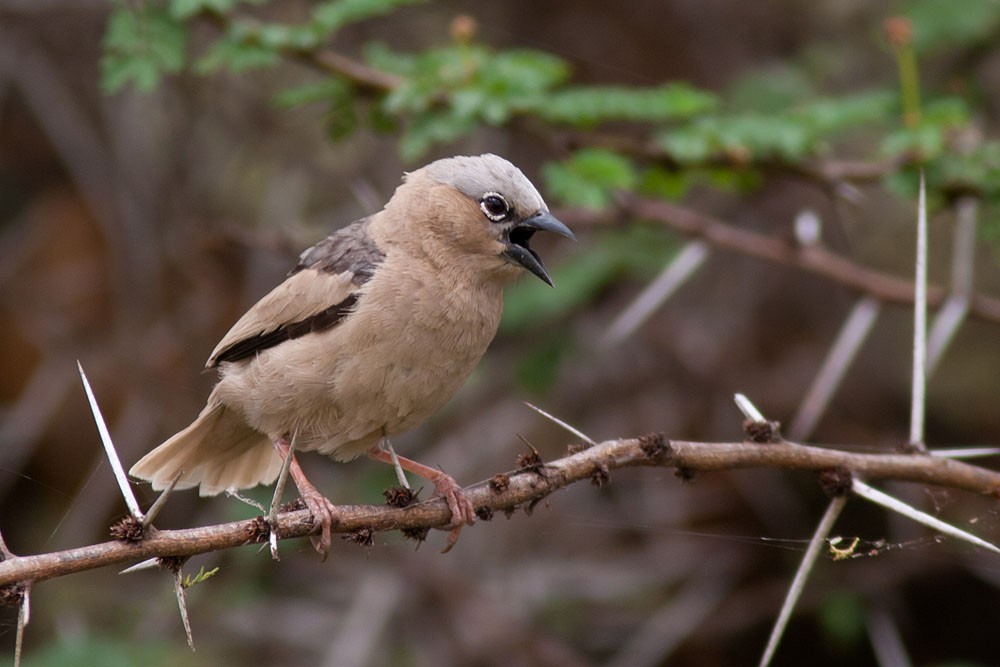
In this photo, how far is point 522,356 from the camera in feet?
19.8

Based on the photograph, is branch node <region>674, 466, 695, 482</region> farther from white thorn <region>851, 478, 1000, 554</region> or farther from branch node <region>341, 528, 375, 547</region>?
branch node <region>341, 528, 375, 547</region>

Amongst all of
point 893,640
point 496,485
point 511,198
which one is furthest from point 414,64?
point 893,640

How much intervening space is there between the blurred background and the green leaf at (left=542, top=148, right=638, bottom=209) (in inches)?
20.1

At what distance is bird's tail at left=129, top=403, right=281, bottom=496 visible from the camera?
4.09 meters

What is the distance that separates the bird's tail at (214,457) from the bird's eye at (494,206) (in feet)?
3.97

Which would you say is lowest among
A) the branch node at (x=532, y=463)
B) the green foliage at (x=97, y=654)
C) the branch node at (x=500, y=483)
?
the green foliage at (x=97, y=654)

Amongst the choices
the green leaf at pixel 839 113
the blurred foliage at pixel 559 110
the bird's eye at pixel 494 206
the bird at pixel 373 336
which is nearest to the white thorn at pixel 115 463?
the bird at pixel 373 336

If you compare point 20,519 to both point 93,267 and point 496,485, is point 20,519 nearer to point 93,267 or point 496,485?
point 93,267

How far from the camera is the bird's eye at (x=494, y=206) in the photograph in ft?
13.1

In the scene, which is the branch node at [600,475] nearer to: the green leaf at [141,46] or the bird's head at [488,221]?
the bird's head at [488,221]

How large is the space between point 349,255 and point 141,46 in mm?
1213

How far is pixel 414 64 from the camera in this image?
4.70m

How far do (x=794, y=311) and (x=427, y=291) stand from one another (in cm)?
404

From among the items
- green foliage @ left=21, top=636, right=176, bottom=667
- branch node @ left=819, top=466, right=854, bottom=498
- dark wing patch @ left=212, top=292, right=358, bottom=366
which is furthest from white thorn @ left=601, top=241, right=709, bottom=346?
green foliage @ left=21, top=636, right=176, bottom=667
